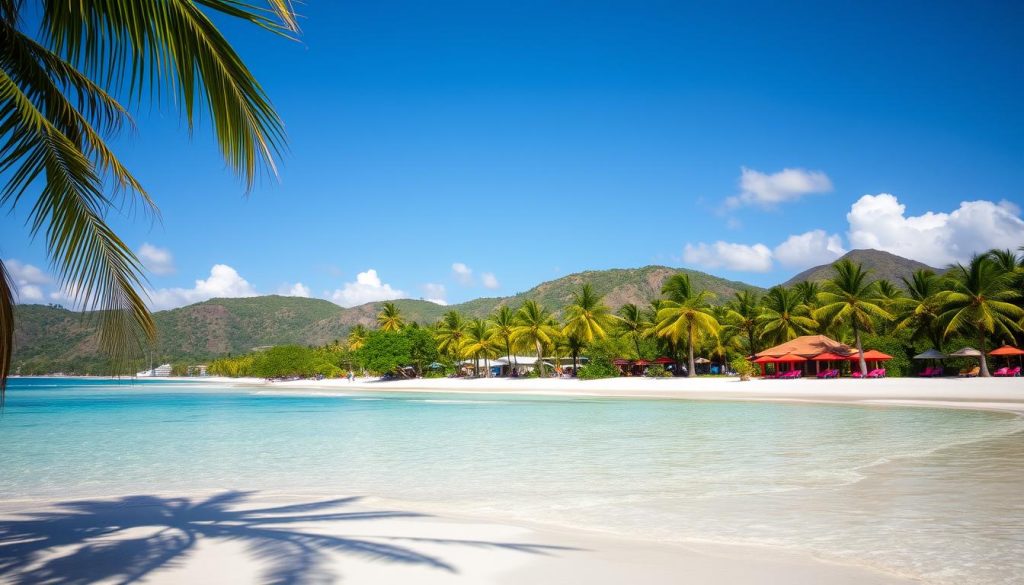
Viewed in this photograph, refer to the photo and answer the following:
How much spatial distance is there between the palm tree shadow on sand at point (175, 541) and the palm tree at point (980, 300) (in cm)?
3621

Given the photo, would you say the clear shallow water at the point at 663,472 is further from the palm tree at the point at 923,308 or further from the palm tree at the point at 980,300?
the palm tree at the point at 923,308

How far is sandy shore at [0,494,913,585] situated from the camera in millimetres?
4746

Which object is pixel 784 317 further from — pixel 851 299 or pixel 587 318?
pixel 587 318

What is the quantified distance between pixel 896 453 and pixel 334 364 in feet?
287

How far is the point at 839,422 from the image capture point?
59.7ft

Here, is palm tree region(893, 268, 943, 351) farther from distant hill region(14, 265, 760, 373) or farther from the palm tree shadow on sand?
distant hill region(14, 265, 760, 373)

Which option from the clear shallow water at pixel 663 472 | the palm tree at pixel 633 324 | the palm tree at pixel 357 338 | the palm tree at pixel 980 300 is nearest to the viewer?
the clear shallow water at pixel 663 472

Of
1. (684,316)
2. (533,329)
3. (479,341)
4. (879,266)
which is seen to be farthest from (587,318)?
(879,266)

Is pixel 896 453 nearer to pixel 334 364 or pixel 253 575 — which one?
pixel 253 575

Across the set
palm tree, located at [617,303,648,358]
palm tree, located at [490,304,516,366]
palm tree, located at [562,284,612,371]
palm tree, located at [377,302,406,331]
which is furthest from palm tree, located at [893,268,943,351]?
palm tree, located at [377,302,406,331]

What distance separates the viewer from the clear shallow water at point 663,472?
20.4 feet

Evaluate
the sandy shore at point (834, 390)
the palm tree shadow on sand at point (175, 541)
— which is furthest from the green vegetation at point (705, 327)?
the sandy shore at point (834, 390)

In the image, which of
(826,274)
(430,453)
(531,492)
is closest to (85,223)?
(531,492)

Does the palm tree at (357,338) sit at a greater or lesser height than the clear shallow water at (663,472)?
greater
